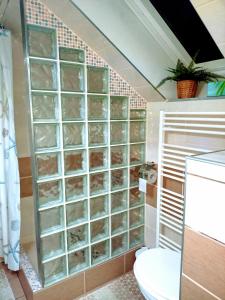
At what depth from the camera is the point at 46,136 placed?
4.86 feet

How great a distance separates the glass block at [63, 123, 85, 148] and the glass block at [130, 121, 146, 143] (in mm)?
458

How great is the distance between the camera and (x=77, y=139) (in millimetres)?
1613

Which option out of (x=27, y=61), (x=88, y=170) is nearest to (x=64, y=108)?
(x=27, y=61)

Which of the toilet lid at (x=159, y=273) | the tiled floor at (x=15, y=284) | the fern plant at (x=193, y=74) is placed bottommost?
the tiled floor at (x=15, y=284)

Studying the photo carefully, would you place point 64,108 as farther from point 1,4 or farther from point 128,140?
point 1,4

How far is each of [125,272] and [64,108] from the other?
147 centimetres

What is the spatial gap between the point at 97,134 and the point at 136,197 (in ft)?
2.31

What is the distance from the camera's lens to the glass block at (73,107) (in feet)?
4.96

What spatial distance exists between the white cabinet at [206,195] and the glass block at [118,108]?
0.96 meters

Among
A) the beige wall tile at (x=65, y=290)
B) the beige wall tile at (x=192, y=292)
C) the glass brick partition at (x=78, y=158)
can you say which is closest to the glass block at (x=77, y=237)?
the glass brick partition at (x=78, y=158)

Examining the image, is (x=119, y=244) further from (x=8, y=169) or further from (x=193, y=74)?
(x=193, y=74)

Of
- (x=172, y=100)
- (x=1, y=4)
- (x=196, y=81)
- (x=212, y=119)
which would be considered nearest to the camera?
(x=212, y=119)

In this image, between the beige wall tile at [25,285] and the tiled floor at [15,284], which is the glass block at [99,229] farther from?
the tiled floor at [15,284]

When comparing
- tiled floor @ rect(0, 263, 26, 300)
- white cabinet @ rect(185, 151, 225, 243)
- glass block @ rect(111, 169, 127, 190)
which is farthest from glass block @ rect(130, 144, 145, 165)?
tiled floor @ rect(0, 263, 26, 300)
